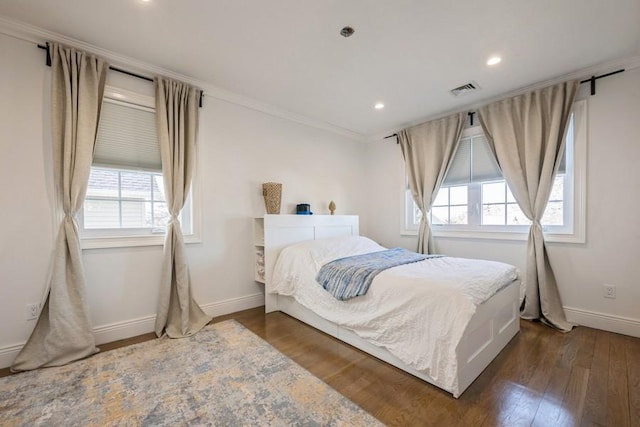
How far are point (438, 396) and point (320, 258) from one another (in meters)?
Answer: 1.44

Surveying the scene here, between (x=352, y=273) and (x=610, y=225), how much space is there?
2.44m

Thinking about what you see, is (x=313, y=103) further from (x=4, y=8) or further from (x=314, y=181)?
(x=4, y=8)

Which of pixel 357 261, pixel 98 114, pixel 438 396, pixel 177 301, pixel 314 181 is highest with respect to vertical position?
pixel 98 114

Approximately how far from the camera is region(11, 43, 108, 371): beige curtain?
6.53 feet

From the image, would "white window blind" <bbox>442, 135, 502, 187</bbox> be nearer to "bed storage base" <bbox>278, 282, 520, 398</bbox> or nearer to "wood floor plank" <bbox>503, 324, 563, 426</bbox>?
"bed storage base" <bbox>278, 282, 520, 398</bbox>

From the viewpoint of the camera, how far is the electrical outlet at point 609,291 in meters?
2.47

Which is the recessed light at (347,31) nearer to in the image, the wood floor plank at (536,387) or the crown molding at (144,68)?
the crown molding at (144,68)

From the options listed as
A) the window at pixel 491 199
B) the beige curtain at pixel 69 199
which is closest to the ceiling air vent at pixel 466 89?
the window at pixel 491 199

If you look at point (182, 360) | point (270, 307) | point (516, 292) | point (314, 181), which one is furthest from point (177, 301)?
point (516, 292)

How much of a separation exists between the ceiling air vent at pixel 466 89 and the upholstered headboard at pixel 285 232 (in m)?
2.03

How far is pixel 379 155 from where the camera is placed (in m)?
4.41

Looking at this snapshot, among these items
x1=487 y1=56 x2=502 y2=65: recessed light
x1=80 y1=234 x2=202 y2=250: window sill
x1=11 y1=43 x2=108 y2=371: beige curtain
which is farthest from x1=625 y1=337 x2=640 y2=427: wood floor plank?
x1=11 y1=43 x2=108 y2=371: beige curtain

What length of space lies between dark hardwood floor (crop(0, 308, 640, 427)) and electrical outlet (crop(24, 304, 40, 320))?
37 cm

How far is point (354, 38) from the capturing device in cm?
211
